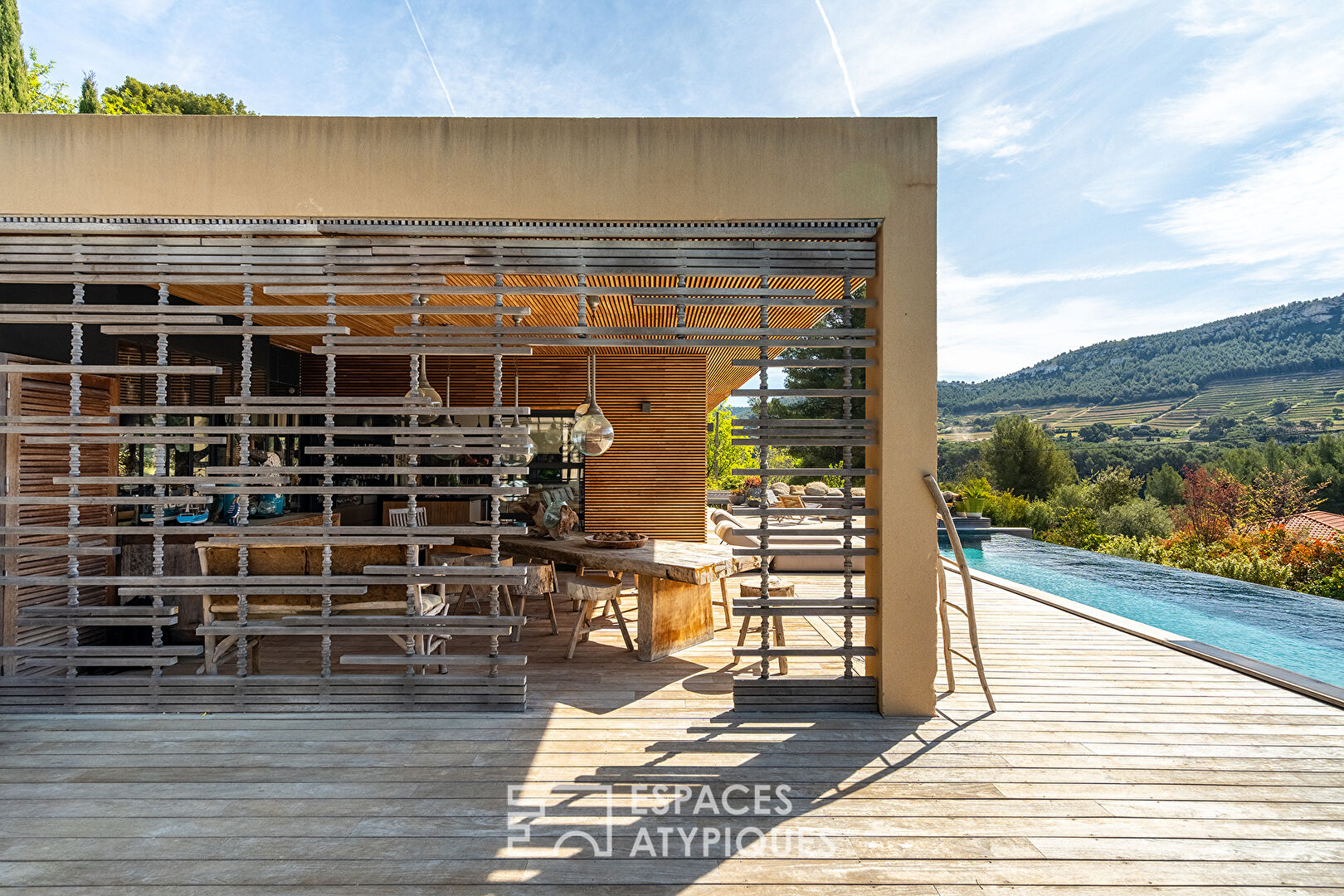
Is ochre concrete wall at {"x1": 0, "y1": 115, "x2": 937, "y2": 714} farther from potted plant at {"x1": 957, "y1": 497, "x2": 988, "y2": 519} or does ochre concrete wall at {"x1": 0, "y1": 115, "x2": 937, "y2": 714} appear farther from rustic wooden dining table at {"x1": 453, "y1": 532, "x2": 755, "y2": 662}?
potted plant at {"x1": 957, "y1": 497, "x2": 988, "y2": 519}

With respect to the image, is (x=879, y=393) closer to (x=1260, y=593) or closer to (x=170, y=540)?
(x=170, y=540)

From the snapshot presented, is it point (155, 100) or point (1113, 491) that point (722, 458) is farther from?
point (155, 100)

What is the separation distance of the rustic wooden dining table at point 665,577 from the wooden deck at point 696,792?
727 mm

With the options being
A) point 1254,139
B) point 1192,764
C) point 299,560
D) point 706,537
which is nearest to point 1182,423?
point 1254,139

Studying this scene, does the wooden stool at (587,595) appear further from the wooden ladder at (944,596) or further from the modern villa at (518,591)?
the wooden ladder at (944,596)

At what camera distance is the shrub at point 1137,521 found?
15914 mm

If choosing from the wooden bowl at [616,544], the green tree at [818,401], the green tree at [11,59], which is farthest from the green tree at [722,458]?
the green tree at [11,59]

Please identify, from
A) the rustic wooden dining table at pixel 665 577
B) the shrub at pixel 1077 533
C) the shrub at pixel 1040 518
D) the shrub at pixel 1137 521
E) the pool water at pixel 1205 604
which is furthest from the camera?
the shrub at pixel 1040 518

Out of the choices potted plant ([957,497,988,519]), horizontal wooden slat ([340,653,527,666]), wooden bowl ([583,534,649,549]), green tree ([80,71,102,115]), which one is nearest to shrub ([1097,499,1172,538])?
potted plant ([957,497,988,519])

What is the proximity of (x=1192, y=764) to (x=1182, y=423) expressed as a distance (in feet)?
141

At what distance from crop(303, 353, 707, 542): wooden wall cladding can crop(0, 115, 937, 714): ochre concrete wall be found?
574cm

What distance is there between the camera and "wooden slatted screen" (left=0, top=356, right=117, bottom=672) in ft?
13.2

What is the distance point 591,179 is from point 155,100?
75.7ft

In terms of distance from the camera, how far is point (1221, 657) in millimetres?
5105
